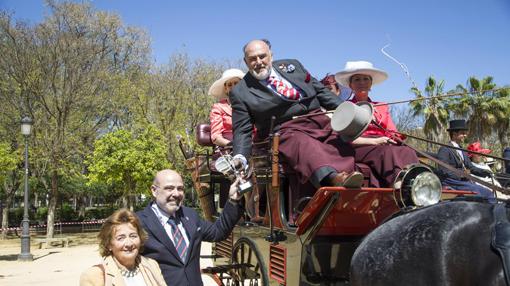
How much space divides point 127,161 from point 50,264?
4.96 meters

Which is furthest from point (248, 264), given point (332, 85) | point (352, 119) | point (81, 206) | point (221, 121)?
point (81, 206)

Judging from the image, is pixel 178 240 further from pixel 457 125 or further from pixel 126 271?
pixel 457 125

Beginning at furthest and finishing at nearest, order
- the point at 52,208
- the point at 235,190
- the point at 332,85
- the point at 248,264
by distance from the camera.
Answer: the point at 52,208 → the point at 332,85 → the point at 248,264 → the point at 235,190

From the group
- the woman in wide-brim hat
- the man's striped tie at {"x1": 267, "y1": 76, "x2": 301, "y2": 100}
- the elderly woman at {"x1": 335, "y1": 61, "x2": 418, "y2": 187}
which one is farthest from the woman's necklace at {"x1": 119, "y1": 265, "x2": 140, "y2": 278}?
the woman in wide-brim hat

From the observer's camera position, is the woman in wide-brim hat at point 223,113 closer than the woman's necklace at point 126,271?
No

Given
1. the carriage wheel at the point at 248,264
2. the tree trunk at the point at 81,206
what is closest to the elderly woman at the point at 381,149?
the carriage wheel at the point at 248,264

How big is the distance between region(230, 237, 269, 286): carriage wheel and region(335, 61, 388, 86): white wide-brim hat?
1.62m

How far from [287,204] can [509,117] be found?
51.7 feet

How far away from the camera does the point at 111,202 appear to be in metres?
35.1

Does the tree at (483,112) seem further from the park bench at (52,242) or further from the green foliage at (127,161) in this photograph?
the park bench at (52,242)

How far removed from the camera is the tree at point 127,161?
17.0 meters

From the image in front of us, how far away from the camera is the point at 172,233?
10.2 feet

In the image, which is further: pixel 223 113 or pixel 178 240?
pixel 223 113

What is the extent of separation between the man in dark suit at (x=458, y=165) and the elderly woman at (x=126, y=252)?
253cm
